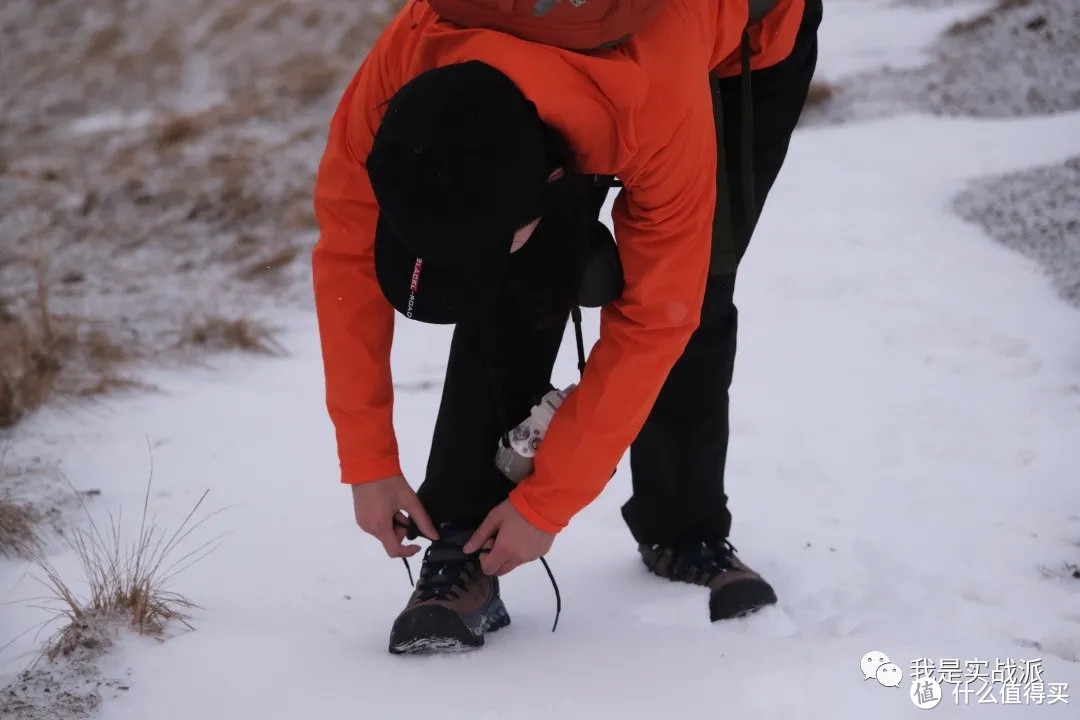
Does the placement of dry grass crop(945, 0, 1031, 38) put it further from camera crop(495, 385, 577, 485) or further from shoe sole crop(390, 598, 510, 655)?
shoe sole crop(390, 598, 510, 655)

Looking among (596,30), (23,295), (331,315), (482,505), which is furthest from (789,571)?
(23,295)

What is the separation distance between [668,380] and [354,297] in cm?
59

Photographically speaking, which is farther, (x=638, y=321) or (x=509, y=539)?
(x=509, y=539)

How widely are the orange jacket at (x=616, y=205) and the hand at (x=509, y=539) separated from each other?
0.08ft

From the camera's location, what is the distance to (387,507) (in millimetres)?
1519

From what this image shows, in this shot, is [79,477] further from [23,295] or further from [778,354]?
[778,354]

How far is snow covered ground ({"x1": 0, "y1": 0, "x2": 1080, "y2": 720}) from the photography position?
147 centimetres

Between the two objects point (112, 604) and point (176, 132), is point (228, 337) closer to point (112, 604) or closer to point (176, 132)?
point (112, 604)

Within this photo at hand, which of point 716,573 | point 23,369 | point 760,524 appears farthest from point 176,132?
point 716,573

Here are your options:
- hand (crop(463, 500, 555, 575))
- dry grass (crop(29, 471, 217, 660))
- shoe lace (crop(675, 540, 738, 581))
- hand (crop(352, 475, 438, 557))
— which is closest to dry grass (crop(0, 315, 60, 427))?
dry grass (crop(29, 471, 217, 660))

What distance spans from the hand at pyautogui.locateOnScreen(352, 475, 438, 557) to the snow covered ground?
20 cm

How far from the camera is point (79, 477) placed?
2289mm

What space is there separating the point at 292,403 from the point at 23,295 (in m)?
1.43

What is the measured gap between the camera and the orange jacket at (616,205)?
3.75 feet
